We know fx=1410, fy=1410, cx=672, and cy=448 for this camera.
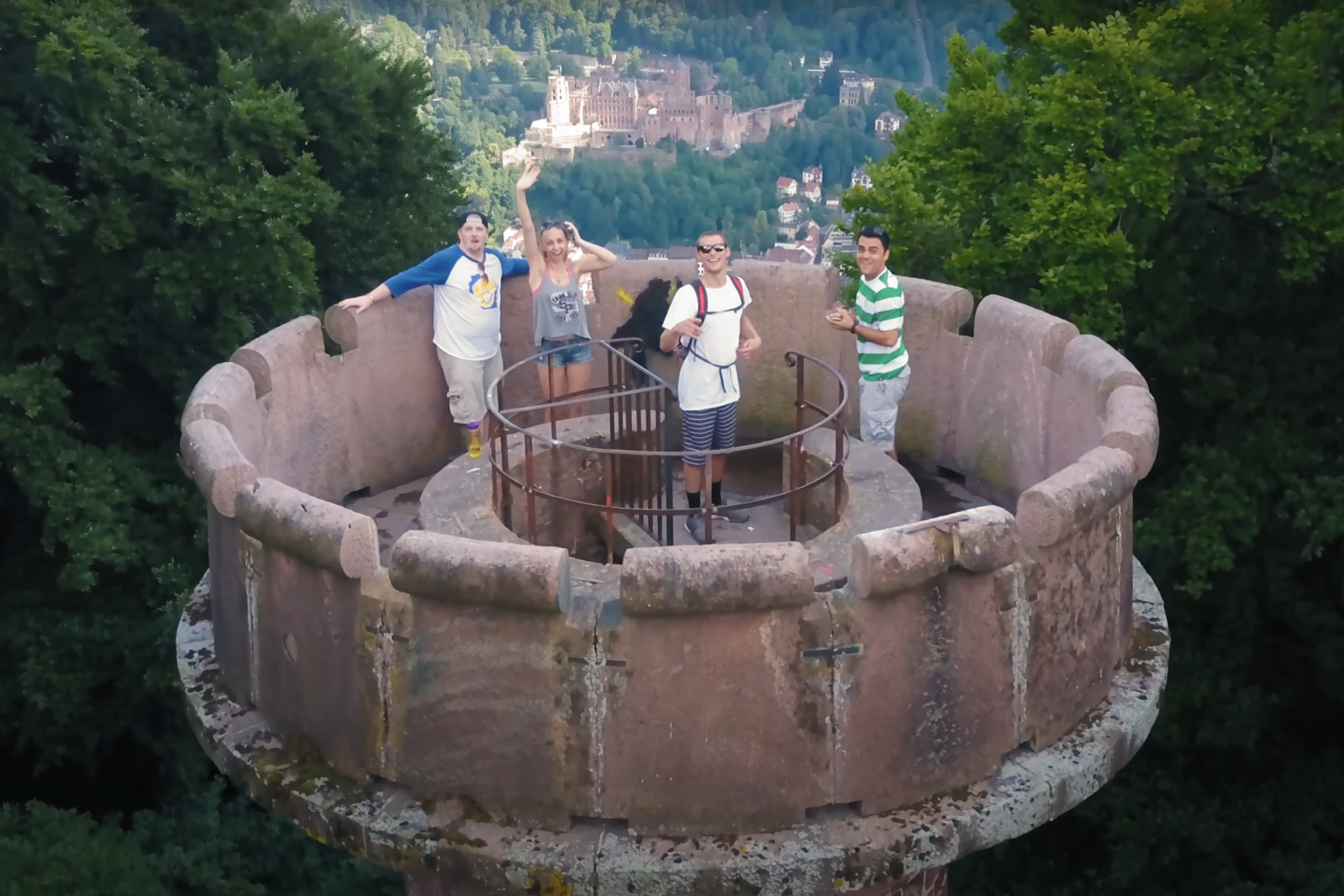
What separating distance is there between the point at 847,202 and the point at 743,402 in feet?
25.7

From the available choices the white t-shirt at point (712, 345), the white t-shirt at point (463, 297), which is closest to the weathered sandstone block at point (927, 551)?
the white t-shirt at point (712, 345)

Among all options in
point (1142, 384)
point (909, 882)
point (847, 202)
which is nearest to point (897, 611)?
point (909, 882)

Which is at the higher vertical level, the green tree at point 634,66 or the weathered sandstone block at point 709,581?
the weathered sandstone block at point 709,581

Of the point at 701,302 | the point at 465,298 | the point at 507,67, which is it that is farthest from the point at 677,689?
the point at 507,67

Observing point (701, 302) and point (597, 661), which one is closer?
point (597, 661)

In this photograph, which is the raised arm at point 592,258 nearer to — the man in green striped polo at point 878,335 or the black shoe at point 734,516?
the man in green striped polo at point 878,335

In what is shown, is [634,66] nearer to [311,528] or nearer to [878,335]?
[878,335]

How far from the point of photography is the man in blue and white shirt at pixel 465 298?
9.21 meters

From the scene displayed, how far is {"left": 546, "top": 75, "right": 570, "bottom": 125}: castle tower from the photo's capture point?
42875 millimetres

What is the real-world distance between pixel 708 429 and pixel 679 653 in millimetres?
2790

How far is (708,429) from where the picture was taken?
8.30 m

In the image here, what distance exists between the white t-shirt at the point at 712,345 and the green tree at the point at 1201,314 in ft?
21.8

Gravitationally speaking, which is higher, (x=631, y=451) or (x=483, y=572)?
(x=483, y=572)

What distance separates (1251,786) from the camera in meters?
16.1
